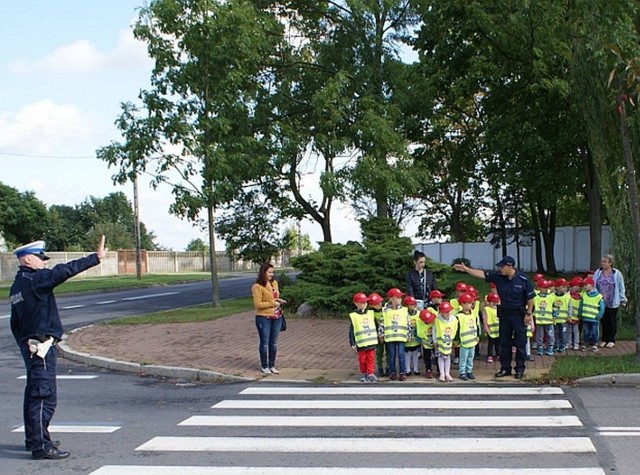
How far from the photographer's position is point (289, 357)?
1230 centimetres

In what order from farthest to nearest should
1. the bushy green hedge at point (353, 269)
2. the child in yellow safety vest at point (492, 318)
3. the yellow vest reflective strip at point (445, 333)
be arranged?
the bushy green hedge at point (353, 269) → the child in yellow safety vest at point (492, 318) → the yellow vest reflective strip at point (445, 333)

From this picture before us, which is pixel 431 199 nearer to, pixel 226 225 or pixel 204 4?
pixel 226 225

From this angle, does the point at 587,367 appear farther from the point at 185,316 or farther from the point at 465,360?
the point at 185,316

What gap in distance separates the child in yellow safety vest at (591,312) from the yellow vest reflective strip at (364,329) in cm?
428

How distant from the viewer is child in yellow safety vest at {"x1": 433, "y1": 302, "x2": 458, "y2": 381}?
10016 mm

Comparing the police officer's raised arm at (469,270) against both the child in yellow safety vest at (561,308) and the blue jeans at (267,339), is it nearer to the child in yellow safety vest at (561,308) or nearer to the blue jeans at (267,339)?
the child in yellow safety vest at (561,308)

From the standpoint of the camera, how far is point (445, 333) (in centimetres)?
1002

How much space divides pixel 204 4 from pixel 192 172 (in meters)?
4.70

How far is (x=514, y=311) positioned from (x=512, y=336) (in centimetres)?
46

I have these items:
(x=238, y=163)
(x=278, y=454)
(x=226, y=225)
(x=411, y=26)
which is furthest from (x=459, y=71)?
(x=278, y=454)

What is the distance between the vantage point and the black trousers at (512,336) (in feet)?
32.6

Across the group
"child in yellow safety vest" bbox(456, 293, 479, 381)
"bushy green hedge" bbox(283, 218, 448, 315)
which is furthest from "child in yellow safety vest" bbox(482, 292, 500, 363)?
"bushy green hedge" bbox(283, 218, 448, 315)

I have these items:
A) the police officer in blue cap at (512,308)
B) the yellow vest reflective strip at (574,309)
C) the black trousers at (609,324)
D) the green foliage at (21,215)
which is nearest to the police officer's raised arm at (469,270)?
the police officer in blue cap at (512,308)

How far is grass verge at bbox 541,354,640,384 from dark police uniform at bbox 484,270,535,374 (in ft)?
1.77
